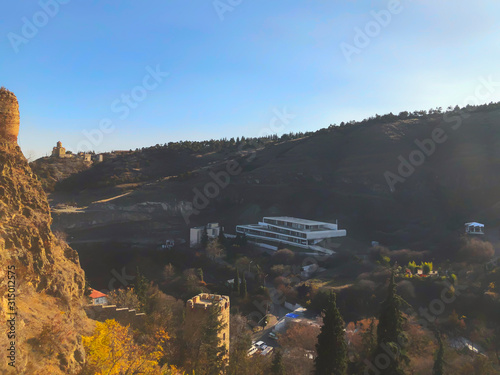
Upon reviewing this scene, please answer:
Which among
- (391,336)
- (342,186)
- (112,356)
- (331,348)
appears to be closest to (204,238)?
(342,186)

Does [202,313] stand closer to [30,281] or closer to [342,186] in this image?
[30,281]

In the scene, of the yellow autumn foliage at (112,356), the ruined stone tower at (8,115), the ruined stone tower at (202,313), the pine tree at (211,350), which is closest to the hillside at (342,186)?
the ruined stone tower at (202,313)

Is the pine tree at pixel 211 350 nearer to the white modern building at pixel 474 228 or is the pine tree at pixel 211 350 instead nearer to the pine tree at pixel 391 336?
the pine tree at pixel 391 336

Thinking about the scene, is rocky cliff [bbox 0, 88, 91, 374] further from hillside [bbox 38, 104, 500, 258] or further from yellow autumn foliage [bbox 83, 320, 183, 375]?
hillside [bbox 38, 104, 500, 258]

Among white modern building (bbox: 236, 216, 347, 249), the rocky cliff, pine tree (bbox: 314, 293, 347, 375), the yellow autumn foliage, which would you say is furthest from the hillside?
the rocky cliff

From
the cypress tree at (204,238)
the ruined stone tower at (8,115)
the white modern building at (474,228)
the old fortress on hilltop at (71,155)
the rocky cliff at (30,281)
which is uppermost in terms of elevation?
the old fortress on hilltop at (71,155)

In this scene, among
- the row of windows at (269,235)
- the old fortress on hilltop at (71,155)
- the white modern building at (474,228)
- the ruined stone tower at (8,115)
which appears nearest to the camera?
the ruined stone tower at (8,115)

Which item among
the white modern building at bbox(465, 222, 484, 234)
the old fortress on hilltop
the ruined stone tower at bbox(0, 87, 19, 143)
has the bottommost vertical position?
the white modern building at bbox(465, 222, 484, 234)
